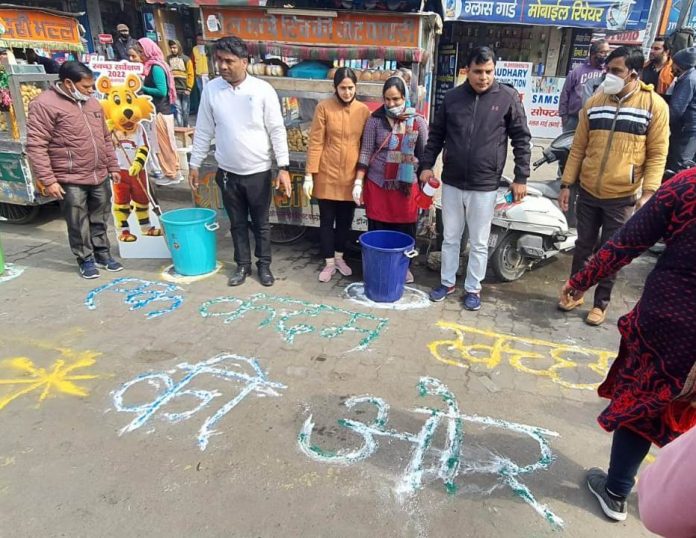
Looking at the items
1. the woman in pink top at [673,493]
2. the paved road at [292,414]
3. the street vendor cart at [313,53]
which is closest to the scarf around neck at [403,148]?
the street vendor cart at [313,53]

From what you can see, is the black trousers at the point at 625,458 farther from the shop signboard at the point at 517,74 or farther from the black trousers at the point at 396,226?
the shop signboard at the point at 517,74

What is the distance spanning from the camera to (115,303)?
13.5 ft

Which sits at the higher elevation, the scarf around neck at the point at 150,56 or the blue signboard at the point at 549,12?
the blue signboard at the point at 549,12

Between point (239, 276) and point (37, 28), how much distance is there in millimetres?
4438

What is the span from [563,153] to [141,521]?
15.8ft

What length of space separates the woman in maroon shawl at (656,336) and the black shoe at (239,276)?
3.06 m

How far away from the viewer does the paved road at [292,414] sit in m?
2.21

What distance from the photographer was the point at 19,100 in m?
5.41

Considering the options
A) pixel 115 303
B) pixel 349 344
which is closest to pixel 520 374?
pixel 349 344

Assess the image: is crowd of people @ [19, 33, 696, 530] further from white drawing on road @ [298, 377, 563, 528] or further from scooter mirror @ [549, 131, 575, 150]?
white drawing on road @ [298, 377, 563, 528]

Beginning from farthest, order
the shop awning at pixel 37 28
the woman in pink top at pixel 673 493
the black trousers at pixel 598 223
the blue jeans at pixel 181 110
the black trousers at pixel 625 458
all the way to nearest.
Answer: the blue jeans at pixel 181 110
the shop awning at pixel 37 28
the black trousers at pixel 598 223
the black trousers at pixel 625 458
the woman in pink top at pixel 673 493

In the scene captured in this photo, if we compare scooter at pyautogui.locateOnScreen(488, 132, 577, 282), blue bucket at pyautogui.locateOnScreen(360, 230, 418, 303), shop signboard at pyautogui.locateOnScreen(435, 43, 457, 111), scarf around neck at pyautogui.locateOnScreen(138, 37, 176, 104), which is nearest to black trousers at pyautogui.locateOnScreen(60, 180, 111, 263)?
blue bucket at pyautogui.locateOnScreen(360, 230, 418, 303)

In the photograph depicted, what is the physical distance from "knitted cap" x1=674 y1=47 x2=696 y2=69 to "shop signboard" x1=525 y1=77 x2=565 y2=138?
19.9 feet

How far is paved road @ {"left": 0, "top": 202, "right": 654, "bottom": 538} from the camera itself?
7.23ft
